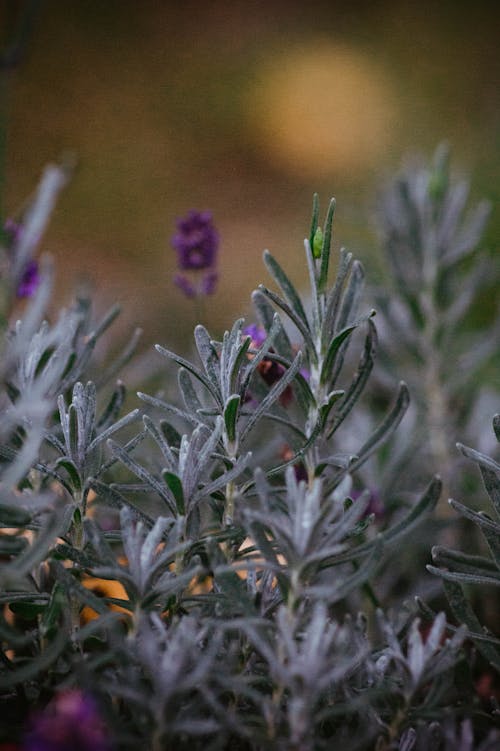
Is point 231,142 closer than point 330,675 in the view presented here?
No

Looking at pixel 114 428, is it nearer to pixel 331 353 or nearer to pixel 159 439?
pixel 159 439

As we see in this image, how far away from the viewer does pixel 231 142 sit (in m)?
3.77

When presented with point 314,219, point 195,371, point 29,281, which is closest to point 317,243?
point 314,219

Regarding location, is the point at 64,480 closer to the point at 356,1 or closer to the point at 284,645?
Answer: the point at 284,645

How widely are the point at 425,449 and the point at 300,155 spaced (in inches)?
110

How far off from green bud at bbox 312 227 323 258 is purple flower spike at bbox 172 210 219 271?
304 mm

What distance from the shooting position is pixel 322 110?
397 cm

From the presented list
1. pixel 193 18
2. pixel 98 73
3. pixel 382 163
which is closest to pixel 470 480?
pixel 382 163

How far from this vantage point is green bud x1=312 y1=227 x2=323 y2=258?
0.67 metres

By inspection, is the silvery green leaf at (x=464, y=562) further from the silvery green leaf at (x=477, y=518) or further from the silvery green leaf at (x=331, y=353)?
the silvery green leaf at (x=331, y=353)

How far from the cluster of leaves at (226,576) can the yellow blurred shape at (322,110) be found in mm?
2938

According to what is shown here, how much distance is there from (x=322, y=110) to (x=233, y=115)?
0.44m

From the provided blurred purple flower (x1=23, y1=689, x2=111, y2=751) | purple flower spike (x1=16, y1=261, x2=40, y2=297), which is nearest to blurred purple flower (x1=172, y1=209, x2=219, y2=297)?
purple flower spike (x1=16, y1=261, x2=40, y2=297)

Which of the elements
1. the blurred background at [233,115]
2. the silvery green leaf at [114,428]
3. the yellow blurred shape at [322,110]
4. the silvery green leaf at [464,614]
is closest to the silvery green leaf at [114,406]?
the silvery green leaf at [114,428]
